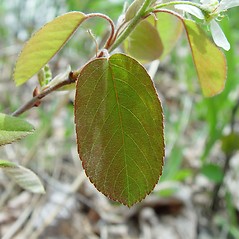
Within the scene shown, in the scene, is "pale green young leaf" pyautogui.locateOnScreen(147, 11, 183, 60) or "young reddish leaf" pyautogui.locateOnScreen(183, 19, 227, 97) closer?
"young reddish leaf" pyautogui.locateOnScreen(183, 19, 227, 97)

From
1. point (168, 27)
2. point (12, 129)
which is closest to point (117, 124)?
point (12, 129)

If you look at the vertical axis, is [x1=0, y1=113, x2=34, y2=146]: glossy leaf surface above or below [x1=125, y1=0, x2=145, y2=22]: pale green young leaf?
below

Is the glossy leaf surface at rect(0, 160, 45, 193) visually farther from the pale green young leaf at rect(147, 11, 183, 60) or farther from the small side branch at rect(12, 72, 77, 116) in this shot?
the pale green young leaf at rect(147, 11, 183, 60)

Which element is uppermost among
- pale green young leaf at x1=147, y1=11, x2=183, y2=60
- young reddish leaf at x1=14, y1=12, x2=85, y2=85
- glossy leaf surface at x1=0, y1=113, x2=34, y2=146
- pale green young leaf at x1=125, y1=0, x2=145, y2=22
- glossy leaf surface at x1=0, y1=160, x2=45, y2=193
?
pale green young leaf at x1=125, y1=0, x2=145, y2=22

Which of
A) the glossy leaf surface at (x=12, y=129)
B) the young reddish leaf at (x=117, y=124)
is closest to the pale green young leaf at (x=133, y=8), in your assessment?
the young reddish leaf at (x=117, y=124)

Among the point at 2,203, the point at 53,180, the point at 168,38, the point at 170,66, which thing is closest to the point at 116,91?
the point at 168,38

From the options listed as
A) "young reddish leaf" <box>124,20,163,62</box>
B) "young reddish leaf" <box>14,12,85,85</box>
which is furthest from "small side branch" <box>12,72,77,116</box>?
"young reddish leaf" <box>124,20,163,62</box>

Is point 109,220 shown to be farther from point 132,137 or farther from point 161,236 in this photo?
point 132,137
